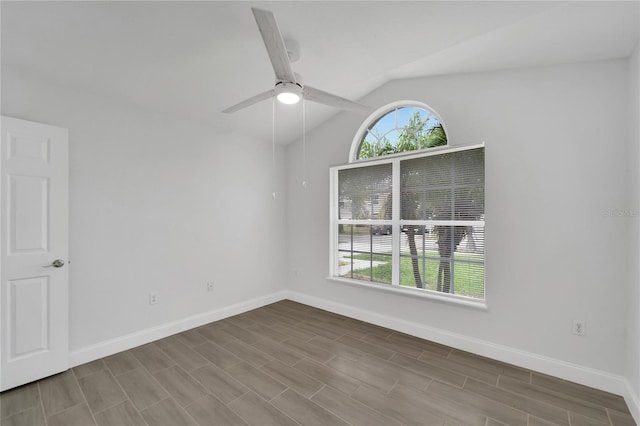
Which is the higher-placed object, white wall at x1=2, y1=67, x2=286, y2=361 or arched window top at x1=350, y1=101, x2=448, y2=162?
arched window top at x1=350, y1=101, x2=448, y2=162

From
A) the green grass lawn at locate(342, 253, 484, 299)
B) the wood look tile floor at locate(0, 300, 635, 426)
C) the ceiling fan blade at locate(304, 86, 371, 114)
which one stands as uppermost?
the ceiling fan blade at locate(304, 86, 371, 114)

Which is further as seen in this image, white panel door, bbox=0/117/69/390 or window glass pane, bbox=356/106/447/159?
window glass pane, bbox=356/106/447/159

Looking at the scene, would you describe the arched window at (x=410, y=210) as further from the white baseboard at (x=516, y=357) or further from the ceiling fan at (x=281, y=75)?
the ceiling fan at (x=281, y=75)

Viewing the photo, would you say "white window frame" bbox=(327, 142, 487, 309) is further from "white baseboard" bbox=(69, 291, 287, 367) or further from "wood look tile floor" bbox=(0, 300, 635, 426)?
"white baseboard" bbox=(69, 291, 287, 367)

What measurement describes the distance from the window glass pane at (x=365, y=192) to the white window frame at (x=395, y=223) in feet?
0.22

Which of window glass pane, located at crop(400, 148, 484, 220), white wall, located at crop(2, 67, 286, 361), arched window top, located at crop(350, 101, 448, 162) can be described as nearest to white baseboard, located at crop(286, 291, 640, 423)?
window glass pane, located at crop(400, 148, 484, 220)

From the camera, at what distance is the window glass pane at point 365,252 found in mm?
3373

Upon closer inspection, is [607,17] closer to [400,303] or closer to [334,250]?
[400,303]

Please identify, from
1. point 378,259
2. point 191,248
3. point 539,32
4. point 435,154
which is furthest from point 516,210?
point 191,248

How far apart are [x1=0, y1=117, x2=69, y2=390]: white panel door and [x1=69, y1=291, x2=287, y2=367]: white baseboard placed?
0.15m

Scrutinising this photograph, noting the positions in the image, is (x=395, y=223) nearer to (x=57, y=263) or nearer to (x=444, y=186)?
(x=444, y=186)

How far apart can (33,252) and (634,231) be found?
444 centimetres

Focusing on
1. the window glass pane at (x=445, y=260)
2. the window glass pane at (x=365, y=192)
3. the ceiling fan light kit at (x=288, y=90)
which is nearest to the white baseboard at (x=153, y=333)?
the window glass pane at (x=365, y=192)

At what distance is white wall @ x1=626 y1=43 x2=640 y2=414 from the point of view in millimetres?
1784
